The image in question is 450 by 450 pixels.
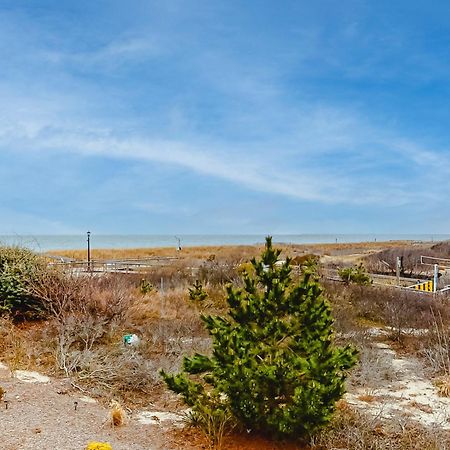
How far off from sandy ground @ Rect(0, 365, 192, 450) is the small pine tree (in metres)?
0.60

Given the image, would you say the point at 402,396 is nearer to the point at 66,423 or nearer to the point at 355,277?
the point at 66,423

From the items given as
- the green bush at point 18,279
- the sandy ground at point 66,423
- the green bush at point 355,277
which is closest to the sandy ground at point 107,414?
the sandy ground at point 66,423

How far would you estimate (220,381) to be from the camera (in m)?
4.98

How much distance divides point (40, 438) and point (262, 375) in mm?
2113

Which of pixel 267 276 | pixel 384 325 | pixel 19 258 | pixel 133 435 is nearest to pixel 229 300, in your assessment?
pixel 267 276

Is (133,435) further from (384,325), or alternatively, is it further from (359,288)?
(359,288)

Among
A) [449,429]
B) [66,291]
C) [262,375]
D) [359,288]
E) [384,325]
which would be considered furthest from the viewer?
[359,288]

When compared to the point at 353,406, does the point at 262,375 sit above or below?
above

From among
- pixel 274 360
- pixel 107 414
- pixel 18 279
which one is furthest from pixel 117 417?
pixel 18 279

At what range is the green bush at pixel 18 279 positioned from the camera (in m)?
10.0

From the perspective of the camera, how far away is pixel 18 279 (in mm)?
10078

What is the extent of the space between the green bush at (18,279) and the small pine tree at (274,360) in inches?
234

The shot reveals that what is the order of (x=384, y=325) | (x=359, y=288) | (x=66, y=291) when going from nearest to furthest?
(x=66, y=291), (x=384, y=325), (x=359, y=288)

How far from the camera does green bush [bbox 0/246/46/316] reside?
1003cm
